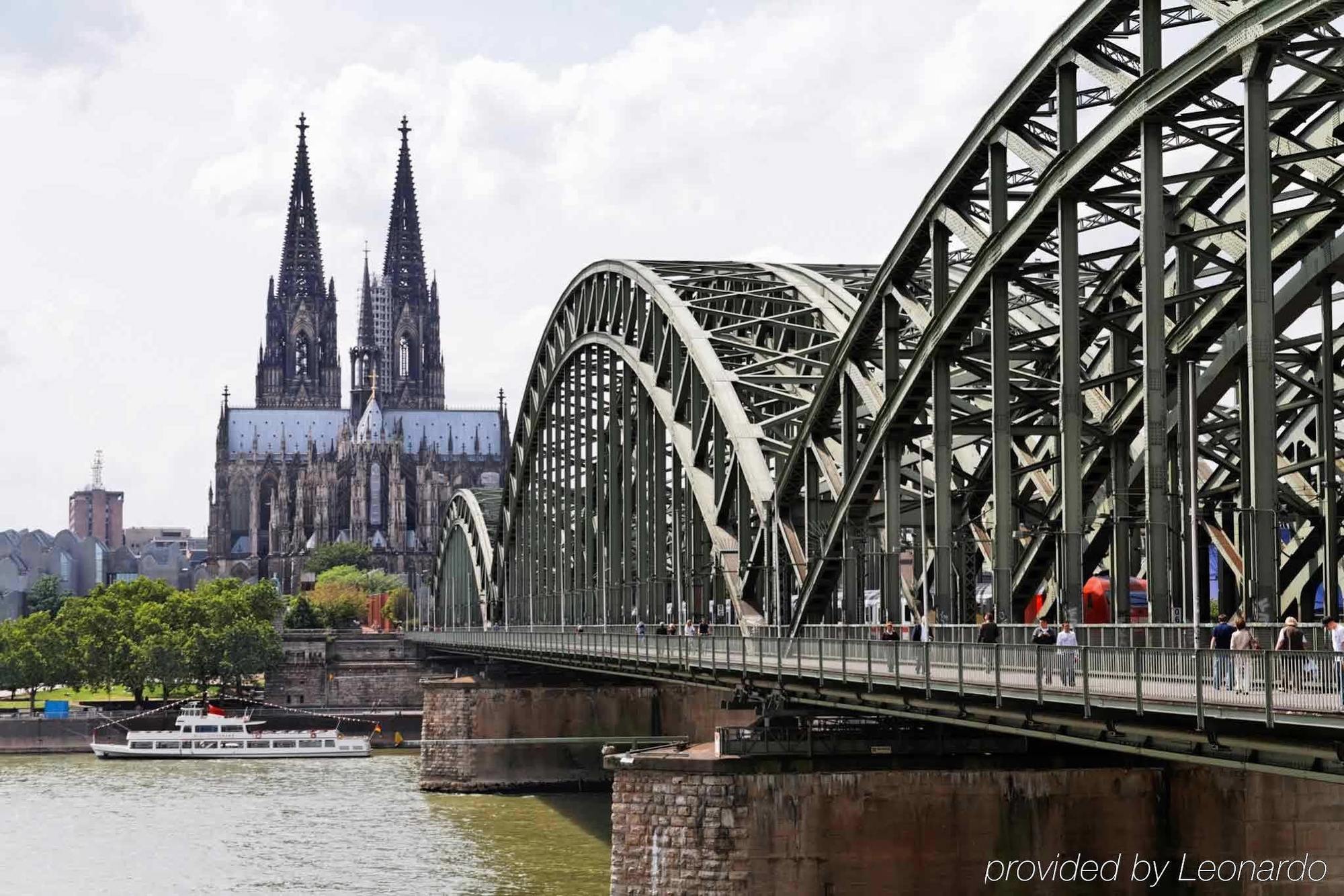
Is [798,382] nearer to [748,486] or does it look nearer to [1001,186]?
[748,486]

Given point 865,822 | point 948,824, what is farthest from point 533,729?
point 948,824

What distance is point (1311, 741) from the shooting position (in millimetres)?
23469

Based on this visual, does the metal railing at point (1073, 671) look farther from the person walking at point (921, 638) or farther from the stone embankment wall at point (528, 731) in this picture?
the stone embankment wall at point (528, 731)

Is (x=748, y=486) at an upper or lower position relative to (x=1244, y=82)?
lower

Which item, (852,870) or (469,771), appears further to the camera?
(469,771)

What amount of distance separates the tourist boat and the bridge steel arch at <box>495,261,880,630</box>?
21.4m

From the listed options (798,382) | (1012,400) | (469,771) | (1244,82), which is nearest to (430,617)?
(469,771)

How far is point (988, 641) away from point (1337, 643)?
903 centimetres

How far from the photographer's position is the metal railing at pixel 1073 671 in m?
23.1

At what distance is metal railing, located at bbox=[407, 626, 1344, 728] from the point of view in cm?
2312

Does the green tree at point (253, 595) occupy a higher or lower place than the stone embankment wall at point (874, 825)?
higher

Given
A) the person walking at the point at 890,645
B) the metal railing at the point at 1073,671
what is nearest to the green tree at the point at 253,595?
the metal railing at the point at 1073,671

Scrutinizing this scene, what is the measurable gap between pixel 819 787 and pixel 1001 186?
10880 millimetres

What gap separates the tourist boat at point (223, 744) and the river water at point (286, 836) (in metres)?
11.8
